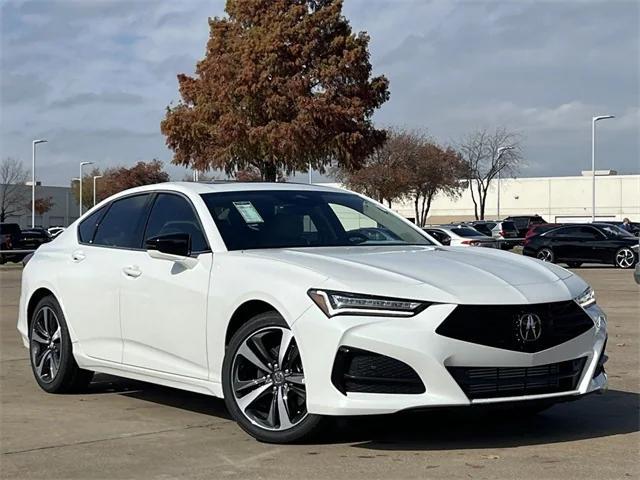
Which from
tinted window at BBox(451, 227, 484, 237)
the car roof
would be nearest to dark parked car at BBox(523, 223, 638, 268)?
tinted window at BBox(451, 227, 484, 237)

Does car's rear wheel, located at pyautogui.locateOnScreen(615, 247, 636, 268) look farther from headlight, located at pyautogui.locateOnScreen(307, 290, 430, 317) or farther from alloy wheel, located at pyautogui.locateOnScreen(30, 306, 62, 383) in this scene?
headlight, located at pyautogui.locateOnScreen(307, 290, 430, 317)

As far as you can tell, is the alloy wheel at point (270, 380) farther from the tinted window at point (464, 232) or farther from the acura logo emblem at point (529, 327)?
the tinted window at point (464, 232)

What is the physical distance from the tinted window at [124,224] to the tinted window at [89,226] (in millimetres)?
78

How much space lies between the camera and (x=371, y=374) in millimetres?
5320

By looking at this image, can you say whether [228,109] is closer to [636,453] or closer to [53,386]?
[53,386]

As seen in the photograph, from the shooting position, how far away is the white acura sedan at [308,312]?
530 cm

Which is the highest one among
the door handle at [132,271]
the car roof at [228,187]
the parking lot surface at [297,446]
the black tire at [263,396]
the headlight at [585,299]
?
the car roof at [228,187]

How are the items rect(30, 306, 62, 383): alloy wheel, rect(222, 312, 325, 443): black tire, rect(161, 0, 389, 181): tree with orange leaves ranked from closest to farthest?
rect(222, 312, 325, 443): black tire → rect(30, 306, 62, 383): alloy wheel → rect(161, 0, 389, 181): tree with orange leaves

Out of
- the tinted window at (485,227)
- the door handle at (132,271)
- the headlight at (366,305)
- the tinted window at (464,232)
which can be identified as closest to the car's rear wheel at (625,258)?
the tinted window at (464,232)

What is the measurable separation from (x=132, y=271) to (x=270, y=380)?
5.26 ft

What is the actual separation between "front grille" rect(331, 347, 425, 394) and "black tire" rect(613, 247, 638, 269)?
2577cm

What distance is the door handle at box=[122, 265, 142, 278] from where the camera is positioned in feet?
22.4

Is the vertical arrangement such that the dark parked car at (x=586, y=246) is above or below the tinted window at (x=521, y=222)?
below

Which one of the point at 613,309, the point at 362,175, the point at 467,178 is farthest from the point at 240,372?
the point at 467,178
